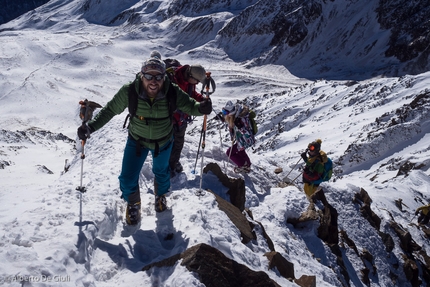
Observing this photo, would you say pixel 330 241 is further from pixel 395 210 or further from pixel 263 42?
pixel 263 42

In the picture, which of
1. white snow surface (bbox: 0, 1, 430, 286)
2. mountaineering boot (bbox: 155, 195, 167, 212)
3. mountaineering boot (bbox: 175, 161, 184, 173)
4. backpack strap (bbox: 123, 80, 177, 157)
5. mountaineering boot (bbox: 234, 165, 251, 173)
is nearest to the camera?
white snow surface (bbox: 0, 1, 430, 286)

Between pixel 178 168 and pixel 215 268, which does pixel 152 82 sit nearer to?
pixel 215 268

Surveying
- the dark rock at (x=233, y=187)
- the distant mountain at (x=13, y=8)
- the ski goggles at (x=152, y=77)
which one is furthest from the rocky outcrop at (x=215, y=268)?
the distant mountain at (x=13, y=8)

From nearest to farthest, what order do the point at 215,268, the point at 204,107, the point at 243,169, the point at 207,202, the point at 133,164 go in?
the point at 215,268 < the point at 204,107 < the point at 133,164 < the point at 207,202 < the point at 243,169

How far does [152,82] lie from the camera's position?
15.5ft

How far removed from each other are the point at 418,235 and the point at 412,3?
76.0m

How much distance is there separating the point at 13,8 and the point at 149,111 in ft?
609

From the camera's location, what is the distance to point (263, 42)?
275 feet

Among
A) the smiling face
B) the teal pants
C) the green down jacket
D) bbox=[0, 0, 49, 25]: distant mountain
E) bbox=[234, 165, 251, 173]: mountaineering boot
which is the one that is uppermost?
bbox=[0, 0, 49, 25]: distant mountain

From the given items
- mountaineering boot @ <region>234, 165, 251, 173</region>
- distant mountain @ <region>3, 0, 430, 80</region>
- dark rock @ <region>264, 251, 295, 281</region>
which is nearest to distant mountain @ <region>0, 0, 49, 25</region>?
distant mountain @ <region>3, 0, 430, 80</region>

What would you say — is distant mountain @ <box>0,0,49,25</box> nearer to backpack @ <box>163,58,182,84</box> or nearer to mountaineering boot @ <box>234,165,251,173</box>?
mountaineering boot @ <box>234,165,251,173</box>

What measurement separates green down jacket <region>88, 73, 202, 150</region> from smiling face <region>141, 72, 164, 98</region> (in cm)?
7

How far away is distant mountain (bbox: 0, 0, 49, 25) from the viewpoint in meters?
152

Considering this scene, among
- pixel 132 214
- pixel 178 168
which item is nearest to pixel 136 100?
pixel 132 214
